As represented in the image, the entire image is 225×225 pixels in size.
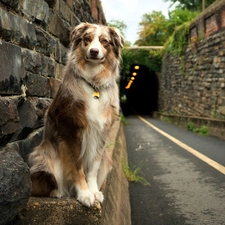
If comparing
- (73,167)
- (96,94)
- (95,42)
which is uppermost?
(95,42)

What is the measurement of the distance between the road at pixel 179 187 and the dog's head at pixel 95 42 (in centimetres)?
218

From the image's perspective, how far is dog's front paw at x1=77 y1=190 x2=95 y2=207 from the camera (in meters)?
2.85

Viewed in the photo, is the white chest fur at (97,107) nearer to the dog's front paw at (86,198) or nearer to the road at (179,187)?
the dog's front paw at (86,198)

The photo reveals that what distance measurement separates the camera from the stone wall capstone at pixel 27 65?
274 cm

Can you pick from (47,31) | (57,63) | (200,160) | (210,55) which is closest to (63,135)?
(47,31)

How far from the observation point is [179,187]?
5953 mm

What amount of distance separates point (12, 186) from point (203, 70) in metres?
16.3

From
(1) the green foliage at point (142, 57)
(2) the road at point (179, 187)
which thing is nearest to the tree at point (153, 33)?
(1) the green foliage at point (142, 57)

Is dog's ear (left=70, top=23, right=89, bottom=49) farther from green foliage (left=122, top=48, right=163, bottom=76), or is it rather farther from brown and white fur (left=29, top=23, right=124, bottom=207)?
green foliage (left=122, top=48, right=163, bottom=76)

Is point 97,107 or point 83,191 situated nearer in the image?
point 83,191

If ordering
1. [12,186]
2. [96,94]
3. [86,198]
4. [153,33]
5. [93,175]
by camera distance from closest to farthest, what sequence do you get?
[12,186], [86,198], [96,94], [93,175], [153,33]

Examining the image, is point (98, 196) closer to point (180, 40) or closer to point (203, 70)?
point (203, 70)

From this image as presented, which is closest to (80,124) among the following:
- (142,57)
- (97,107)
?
(97,107)

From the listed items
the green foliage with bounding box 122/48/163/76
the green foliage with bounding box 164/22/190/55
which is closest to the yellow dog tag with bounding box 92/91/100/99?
the green foliage with bounding box 164/22/190/55
